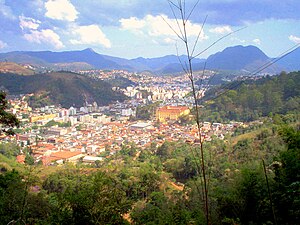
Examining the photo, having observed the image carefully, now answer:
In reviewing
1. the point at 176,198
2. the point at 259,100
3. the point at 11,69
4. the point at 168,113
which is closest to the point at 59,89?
the point at 11,69

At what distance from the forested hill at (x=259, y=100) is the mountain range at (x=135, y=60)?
2129 cm

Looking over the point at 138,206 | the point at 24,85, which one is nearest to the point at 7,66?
the point at 24,85

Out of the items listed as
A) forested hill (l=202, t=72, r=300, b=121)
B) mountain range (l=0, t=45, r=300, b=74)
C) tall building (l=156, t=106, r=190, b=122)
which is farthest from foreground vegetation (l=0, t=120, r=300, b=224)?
mountain range (l=0, t=45, r=300, b=74)

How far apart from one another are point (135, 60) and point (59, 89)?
120 metres

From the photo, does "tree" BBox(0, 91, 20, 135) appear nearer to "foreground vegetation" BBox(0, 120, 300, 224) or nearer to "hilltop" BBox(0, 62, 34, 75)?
"foreground vegetation" BBox(0, 120, 300, 224)

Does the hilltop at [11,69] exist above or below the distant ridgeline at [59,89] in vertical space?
above

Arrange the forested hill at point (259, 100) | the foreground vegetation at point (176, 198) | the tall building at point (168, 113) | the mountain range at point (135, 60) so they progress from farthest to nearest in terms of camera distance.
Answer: the mountain range at point (135, 60)
the tall building at point (168, 113)
the forested hill at point (259, 100)
the foreground vegetation at point (176, 198)

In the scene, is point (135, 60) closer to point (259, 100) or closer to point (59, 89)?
point (59, 89)

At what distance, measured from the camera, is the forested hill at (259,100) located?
17766 millimetres

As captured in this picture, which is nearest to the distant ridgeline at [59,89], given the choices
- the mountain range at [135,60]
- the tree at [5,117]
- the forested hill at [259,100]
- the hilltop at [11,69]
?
the hilltop at [11,69]

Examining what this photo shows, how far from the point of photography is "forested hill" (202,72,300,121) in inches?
699

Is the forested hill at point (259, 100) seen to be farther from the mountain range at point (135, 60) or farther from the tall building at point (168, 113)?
the mountain range at point (135, 60)

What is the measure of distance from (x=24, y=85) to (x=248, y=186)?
3493 centimetres

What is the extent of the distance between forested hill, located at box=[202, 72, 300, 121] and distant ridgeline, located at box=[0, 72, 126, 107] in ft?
59.9
